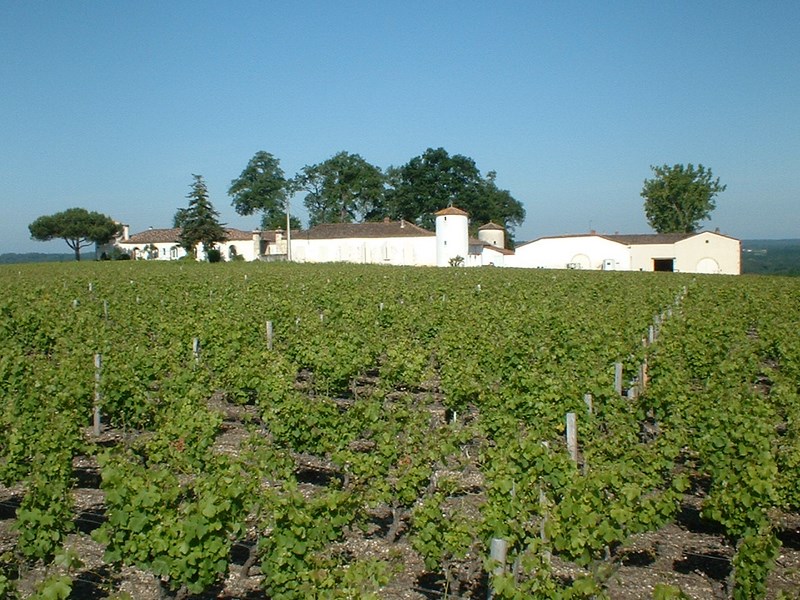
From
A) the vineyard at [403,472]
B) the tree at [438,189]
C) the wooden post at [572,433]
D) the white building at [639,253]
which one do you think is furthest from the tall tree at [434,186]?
the wooden post at [572,433]

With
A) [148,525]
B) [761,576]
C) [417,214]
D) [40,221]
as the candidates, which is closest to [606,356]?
[761,576]

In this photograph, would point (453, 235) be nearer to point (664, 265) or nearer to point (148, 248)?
point (664, 265)

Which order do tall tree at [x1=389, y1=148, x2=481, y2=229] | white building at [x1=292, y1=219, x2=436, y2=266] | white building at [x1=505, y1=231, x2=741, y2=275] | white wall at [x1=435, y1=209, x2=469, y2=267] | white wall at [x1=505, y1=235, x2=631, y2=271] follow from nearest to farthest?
white building at [x1=505, y1=231, x2=741, y2=275], white wall at [x1=505, y1=235, x2=631, y2=271], white wall at [x1=435, y1=209, x2=469, y2=267], white building at [x1=292, y1=219, x2=436, y2=266], tall tree at [x1=389, y1=148, x2=481, y2=229]

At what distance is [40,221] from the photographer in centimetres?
8669

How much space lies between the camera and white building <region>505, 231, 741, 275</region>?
57.0 m

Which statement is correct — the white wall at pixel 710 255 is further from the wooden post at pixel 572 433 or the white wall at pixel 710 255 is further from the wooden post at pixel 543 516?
the wooden post at pixel 543 516

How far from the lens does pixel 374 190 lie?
9406 centimetres

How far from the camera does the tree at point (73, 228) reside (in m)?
86.0

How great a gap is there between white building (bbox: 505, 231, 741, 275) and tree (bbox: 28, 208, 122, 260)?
51.3 m

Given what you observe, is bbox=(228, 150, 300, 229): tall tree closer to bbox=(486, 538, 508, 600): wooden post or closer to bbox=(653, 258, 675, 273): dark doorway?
bbox=(653, 258, 675, 273): dark doorway

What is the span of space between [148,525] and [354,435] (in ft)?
9.77

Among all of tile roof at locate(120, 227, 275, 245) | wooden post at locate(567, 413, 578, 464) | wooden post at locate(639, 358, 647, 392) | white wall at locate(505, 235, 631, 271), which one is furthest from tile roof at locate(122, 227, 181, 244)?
wooden post at locate(567, 413, 578, 464)

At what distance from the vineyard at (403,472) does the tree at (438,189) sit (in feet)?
253

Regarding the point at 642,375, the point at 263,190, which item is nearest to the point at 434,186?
the point at 263,190
